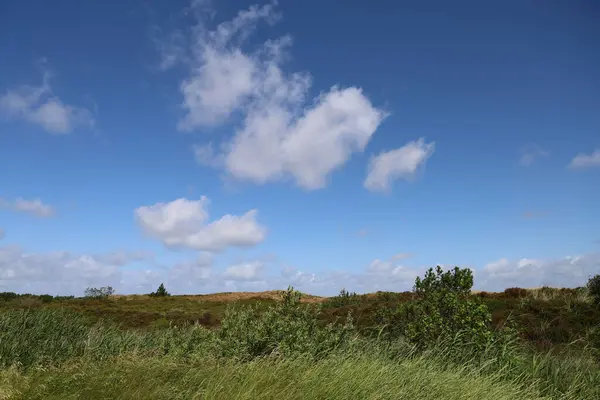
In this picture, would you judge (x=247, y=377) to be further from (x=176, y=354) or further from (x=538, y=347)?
(x=538, y=347)

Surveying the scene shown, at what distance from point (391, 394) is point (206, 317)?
15.0 m

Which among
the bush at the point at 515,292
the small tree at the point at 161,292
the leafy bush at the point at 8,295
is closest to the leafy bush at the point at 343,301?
the bush at the point at 515,292

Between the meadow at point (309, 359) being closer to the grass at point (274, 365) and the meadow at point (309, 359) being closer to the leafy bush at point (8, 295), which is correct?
the grass at point (274, 365)

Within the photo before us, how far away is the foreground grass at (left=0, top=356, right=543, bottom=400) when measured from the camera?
249 inches

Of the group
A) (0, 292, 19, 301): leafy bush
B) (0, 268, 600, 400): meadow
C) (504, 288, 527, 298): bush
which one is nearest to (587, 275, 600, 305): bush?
(504, 288, 527, 298): bush

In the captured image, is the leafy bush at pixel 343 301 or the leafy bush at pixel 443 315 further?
the leafy bush at pixel 343 301

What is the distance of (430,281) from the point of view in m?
11.4

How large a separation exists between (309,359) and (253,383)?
2.02 metres

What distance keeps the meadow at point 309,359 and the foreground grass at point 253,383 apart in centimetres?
2

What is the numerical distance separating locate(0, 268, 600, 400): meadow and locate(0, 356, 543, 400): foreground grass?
2cm

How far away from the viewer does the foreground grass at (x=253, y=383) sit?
249 inches

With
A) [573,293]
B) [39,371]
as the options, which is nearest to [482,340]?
[39,371]

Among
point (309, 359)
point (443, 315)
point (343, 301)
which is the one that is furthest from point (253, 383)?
point (343, 301)

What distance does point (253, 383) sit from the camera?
21.1 ft
